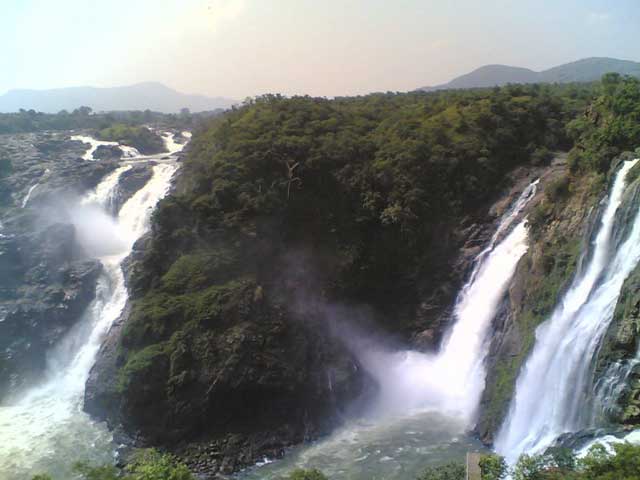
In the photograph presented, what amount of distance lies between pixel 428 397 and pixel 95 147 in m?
40.0

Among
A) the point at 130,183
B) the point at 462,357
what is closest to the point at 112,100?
the point at 130,183

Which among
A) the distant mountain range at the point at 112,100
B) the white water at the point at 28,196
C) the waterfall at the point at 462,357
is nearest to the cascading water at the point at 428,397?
the waterfall at the point at 462,357

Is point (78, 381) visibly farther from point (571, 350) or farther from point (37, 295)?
point (571, 350)

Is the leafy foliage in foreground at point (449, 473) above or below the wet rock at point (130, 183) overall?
below

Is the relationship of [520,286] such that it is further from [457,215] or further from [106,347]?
[106,347]

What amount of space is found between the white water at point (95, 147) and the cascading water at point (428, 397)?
3291 cm

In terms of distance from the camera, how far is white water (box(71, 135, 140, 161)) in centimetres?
4980

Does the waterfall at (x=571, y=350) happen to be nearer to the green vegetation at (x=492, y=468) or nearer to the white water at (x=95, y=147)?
the green vegetation at (x=492, y=468)

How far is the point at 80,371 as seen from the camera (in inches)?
1139

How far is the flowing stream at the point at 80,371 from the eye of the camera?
2239cm

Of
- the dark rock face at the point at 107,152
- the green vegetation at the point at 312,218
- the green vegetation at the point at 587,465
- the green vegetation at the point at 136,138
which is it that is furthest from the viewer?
the green vegetation at the point at 136,138

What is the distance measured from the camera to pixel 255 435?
22.4 meters

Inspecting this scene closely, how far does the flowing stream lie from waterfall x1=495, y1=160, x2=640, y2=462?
15220 mm

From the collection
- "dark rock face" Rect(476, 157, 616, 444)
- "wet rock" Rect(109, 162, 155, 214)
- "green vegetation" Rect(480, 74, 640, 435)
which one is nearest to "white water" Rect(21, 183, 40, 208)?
"wet rock" Rect(109, 162, 155, 214)
